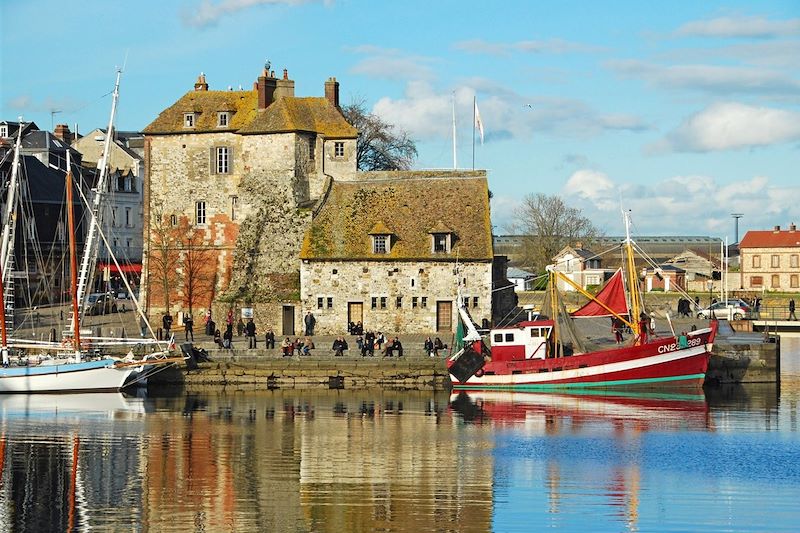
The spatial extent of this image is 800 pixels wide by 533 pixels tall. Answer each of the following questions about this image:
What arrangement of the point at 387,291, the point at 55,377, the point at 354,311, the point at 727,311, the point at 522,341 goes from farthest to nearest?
the point at 727,311 → the point at 354,311 → the point at 387,291 → the point at 522,341 → the point at 55,377

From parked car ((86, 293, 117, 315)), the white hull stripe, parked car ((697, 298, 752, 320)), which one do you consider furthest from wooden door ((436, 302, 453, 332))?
parked car ((697, 298, 752, 320))

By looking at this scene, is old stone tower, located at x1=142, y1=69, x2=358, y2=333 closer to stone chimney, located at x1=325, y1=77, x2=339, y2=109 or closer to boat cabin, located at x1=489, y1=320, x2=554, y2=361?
stone chimney, located at x1=325, y1=77, x2=339, y2=109

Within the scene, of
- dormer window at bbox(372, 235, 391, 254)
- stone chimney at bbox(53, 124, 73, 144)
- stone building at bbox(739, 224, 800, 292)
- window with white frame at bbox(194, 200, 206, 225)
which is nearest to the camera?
dormer window at bbox(372, 235, 391, 254)

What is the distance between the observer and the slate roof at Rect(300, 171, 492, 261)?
75.4 m

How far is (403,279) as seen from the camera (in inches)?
2960

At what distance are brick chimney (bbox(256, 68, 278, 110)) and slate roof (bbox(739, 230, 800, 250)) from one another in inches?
2982

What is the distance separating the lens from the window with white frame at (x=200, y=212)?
83.7 metres

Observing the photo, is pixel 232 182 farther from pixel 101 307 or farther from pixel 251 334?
pixel 251 334

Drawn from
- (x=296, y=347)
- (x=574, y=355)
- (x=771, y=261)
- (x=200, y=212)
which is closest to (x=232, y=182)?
(x=200, y=212)

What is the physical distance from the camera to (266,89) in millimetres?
83875

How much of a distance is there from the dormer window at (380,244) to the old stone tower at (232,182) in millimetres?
5059

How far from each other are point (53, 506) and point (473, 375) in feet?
107

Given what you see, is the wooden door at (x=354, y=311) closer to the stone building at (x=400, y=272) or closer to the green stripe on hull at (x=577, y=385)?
the stone building at (x=400, y=272)

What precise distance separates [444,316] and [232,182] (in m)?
16.8
